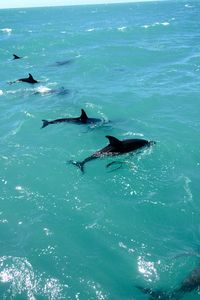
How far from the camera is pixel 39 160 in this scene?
17.5 meters

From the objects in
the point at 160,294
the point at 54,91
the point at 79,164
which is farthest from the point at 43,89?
the point at 160,294

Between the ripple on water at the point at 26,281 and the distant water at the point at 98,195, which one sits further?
the distant water at the point at 98,195

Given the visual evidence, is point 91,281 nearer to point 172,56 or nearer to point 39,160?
point 39,160

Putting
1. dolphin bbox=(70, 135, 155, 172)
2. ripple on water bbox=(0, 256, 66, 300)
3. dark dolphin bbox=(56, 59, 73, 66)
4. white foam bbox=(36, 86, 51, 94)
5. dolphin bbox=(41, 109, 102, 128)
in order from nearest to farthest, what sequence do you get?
ripple on water bbox=(0, 256, 66, 300) < dolphin bbox=(70, 135, 155, 172) < dolphin bbox=(41, 109, 102, 128) < white foam bbox=(36, 86, 51, 94) < dark dolphin bbox=(56, 59, 73, 66)

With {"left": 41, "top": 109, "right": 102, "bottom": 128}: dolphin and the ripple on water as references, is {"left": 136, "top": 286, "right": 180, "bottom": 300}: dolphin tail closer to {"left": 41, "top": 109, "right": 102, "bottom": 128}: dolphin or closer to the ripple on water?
the ripple on water

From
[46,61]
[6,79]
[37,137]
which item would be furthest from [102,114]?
[46,61]

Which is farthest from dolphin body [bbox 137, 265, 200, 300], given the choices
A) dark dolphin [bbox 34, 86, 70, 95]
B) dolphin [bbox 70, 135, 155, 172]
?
dark dolphin [bbox 34, 86, 70, 95]

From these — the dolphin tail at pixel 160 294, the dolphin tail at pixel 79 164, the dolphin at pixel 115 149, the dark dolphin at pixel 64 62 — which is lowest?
the dark dolphin at pixel 64 62

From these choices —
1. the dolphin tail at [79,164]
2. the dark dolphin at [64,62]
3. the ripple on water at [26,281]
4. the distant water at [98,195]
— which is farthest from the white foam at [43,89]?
the ripple on water at [26,281]

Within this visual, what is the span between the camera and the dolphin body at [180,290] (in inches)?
382

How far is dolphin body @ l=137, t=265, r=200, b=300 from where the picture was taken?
970 cm

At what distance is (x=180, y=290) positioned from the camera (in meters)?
9.91

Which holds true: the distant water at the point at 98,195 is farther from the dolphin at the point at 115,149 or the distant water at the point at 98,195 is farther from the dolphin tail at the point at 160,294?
the dolphin at the point at 115,149

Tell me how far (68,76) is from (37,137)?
634 inches
